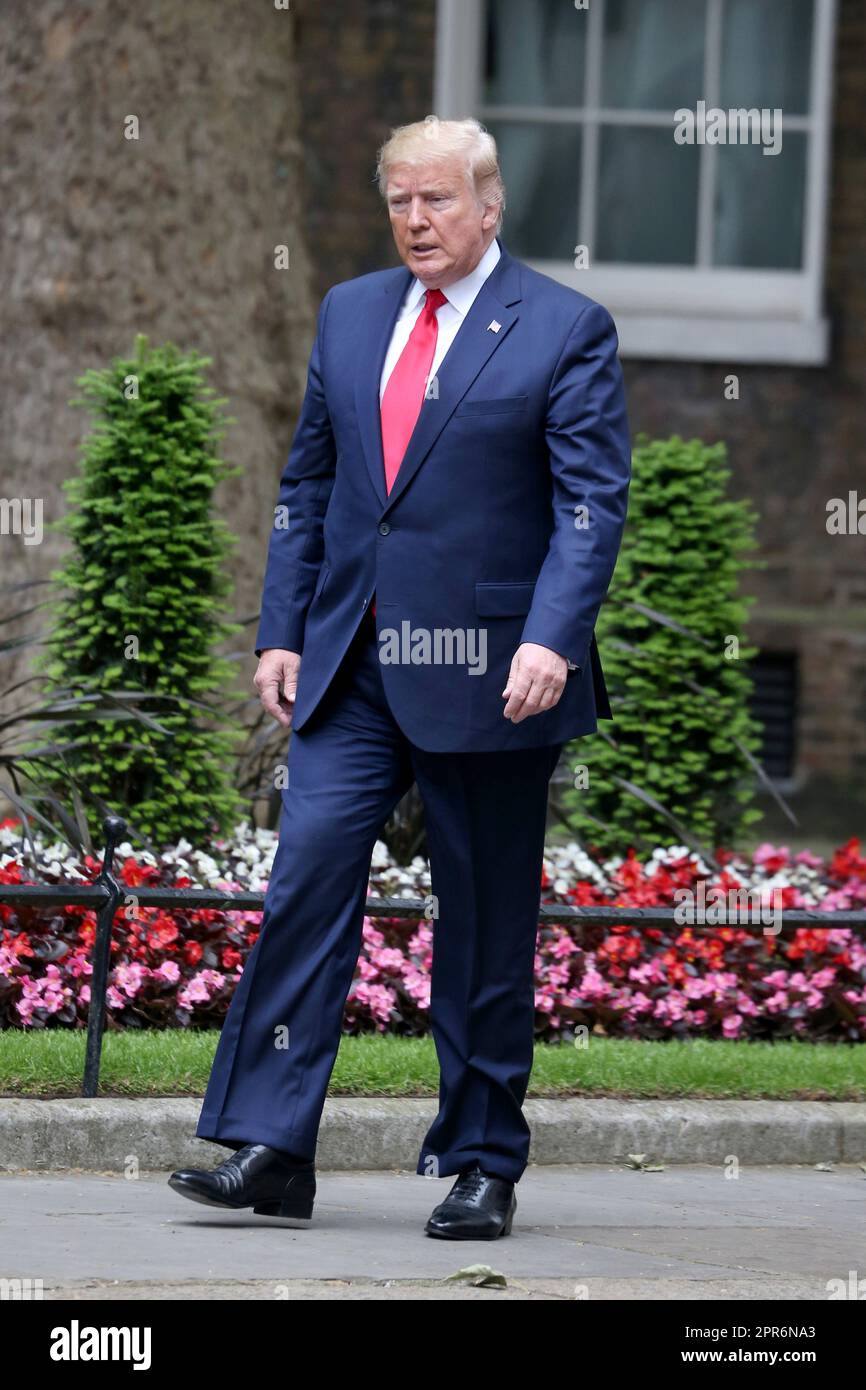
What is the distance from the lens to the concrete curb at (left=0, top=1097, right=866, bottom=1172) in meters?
5.39

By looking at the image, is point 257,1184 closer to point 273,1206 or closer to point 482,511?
point 273,1206

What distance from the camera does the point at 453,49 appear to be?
12.7 m

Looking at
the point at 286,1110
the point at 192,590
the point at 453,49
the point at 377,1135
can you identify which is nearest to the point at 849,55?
the point at 453,49

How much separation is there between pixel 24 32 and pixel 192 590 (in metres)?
2.55

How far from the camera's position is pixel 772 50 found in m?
12.9

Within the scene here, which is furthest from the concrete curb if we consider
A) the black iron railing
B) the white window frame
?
the white window frame

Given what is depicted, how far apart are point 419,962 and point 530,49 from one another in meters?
7.55

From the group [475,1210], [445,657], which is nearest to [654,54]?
[445,657]

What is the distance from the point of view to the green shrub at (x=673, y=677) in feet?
28.0

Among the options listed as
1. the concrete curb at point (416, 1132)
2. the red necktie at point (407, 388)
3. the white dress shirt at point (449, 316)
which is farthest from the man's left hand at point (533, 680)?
the concrete curb at point (416, 1132)

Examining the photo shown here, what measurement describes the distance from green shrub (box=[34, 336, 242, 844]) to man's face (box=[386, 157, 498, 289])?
3246 millimetres

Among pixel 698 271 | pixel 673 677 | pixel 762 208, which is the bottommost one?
pixel 673 677

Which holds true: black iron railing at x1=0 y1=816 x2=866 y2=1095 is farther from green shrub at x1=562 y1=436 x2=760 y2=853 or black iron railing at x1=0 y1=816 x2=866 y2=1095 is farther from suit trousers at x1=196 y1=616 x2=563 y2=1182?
green shrub at x1=562 y1=436 x2=760 y2=853

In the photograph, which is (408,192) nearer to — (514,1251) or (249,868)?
(514,1251)
